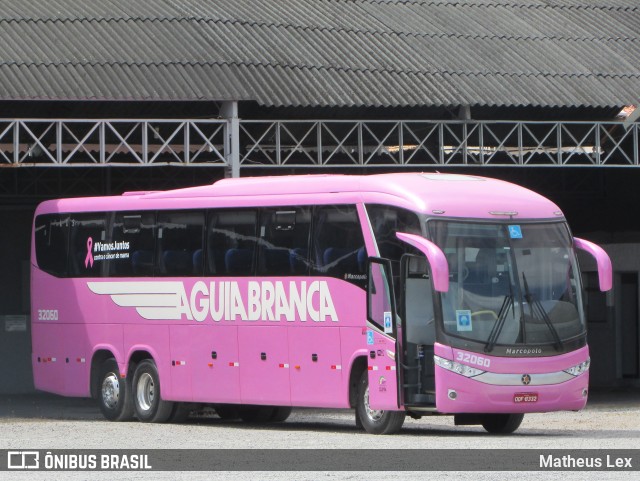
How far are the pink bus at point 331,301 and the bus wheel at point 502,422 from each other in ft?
0.07

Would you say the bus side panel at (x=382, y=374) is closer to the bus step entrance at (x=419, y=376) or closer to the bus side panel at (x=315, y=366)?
the bus step entrance at (x=419, y=376)

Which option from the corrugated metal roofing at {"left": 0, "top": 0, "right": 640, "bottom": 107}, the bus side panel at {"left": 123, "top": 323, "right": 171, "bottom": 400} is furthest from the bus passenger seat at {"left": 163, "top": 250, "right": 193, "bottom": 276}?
the corrugated metal roofing at {"left": 0, "top": 0, "right": 640, "bottom": 107}

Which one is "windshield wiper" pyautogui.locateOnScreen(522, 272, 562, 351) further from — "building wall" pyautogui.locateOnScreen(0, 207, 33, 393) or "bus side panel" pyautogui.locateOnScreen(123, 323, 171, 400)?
"building wall" pyautogui.locateOnScreen(0, 207, 33, 393)

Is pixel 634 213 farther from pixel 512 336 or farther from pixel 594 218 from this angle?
pixel 512 336

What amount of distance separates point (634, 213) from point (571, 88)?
8.38 m

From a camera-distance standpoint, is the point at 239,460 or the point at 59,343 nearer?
the point at 239,460

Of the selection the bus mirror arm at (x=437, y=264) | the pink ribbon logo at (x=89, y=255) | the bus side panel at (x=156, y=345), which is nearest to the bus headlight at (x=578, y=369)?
the bus mirror arm at (x=437, y=264)

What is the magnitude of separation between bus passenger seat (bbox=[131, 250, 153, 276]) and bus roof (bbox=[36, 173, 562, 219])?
3.68ft

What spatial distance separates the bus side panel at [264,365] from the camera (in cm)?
2038

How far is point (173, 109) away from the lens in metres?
30.1

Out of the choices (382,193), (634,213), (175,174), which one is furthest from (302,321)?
(634,213)

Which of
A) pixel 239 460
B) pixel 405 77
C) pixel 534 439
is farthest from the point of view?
pixel 405 77

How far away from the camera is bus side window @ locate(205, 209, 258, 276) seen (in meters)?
20.9

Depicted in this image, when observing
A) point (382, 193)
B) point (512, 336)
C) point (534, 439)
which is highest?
point (382, 193)
